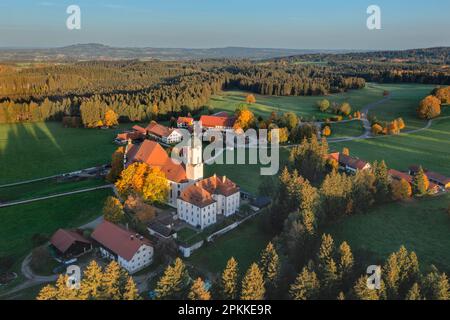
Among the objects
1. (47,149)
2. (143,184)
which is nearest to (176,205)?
(143,184)

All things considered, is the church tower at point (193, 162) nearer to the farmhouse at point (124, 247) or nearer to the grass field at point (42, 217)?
the grass field at point (42, 217)

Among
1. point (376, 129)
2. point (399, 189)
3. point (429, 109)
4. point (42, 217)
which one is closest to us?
point (399, 189)

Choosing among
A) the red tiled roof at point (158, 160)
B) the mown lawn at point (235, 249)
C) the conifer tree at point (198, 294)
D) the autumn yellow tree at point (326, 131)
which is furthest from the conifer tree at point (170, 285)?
the autumn yellow tree at point (326, 131)

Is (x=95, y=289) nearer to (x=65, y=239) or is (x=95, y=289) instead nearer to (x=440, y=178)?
(x=65, y=239)

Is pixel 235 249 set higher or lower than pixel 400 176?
lower

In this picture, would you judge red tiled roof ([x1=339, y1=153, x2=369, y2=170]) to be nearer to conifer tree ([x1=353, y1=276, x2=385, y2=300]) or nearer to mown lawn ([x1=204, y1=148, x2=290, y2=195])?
mown lawn ([x1=204, y1=148, x2=290, y2=195])
